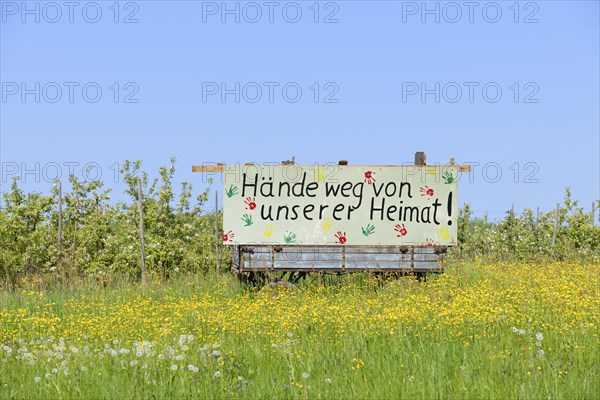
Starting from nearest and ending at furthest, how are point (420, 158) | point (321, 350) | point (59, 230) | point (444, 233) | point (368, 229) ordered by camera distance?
1. point (321, 350)
2. point (368, 229)
3. point (444, 233)
4. point (420, 158)
5. point (59, 230)

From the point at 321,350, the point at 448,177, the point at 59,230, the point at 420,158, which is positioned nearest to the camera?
the point at 321,350

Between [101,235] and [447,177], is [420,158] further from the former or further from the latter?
[101,235]

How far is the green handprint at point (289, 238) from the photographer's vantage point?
57.9 feet

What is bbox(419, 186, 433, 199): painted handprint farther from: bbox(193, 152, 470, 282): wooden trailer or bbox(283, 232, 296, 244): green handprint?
bbox(283, 232, 296, 244): green handprint

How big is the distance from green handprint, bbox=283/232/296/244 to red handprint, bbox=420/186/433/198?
3.49 m

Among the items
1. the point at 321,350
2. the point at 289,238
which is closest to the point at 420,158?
the point at 289,238

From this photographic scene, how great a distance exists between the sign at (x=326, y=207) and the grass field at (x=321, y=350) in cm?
260

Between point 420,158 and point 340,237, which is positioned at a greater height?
point 420,158

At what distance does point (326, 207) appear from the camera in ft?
58.6

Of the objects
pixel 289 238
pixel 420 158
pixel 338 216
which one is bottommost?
pixel 289 238

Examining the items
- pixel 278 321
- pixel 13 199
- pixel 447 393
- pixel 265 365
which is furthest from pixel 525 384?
pixel 13 199

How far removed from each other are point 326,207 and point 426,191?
2.63 meters

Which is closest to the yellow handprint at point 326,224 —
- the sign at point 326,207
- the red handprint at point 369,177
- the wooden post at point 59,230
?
the sign at point 326,207

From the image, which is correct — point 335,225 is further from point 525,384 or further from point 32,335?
point 525,384
